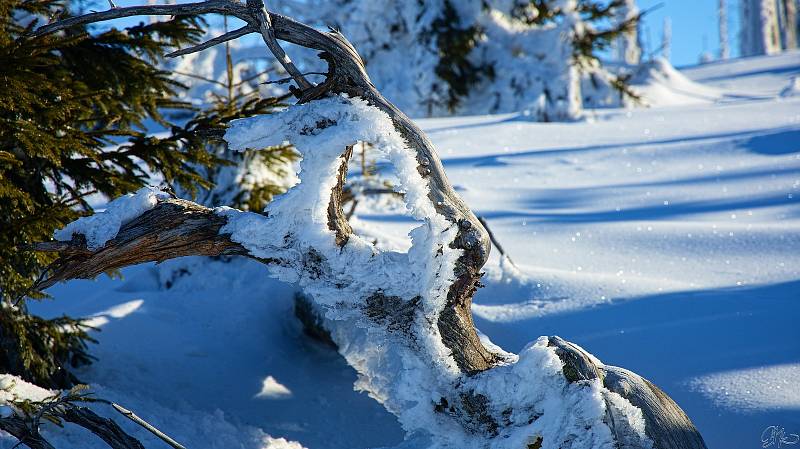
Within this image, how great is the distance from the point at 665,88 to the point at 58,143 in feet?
56.3

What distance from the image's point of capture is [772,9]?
27.1 m

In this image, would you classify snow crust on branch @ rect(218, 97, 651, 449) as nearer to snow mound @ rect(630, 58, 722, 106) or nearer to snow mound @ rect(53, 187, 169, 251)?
snow mound @ rect(53, 187, 169, 251)

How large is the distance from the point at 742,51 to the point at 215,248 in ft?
119

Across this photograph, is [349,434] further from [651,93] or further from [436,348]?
[651,93]

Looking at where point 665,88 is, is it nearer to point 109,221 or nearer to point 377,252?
point 377,252

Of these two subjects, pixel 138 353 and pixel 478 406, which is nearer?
pixel 478 406

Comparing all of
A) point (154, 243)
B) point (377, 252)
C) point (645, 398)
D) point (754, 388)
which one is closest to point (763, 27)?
point (754, 388)

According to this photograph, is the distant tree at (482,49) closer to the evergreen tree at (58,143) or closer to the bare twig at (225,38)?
the evergreen tree at (58,143)

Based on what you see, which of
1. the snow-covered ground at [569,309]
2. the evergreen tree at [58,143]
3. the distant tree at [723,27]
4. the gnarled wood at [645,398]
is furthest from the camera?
the distant tree at [723,27]

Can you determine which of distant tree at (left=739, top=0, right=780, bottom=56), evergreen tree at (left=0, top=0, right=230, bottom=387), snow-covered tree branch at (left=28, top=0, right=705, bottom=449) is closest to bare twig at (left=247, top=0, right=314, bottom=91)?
snow-covered tree branch at (left=28, top=0, right=705, bottom=449)

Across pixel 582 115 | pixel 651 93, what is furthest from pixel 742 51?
pixel 582 115

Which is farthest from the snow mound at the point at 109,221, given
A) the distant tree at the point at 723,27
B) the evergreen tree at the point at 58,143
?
the distant tree at the point at 723,27

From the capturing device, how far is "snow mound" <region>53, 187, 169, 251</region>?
2.56m

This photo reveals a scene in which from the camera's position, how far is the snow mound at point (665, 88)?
16594 millimetres
